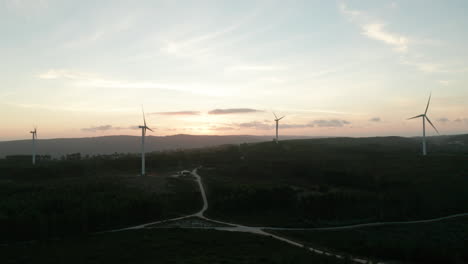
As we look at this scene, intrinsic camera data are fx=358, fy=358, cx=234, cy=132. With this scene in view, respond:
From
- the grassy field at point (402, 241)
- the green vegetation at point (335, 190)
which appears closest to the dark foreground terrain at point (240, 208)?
the grassy field at point (402, 241)

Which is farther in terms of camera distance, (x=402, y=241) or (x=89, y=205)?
(x=89, y=205)

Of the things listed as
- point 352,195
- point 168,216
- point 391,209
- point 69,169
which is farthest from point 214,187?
point 69,169

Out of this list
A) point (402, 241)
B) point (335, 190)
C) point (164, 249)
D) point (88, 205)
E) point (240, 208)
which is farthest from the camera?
point (335, 190)

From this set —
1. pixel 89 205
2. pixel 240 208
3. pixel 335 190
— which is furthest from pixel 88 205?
pixel 335 190

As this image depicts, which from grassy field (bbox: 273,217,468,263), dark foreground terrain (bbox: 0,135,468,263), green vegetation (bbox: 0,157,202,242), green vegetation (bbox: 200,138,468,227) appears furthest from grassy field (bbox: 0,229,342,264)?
green vegetation (bbox: 200,138,468,227)

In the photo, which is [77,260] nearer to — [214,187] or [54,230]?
[54,230]

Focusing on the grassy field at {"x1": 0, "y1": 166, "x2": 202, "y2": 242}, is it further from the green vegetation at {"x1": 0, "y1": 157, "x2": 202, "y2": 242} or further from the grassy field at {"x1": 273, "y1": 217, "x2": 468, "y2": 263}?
the grassy field at {"x1": 273, "y1": 217, "x2": 468, "y2": 263}

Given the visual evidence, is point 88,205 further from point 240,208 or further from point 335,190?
point 335,190
